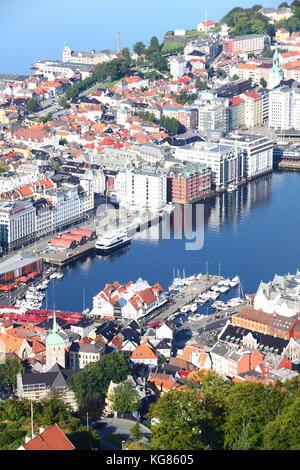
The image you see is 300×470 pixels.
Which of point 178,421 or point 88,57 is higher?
point 88,57

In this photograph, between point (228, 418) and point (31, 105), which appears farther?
point (31, 105)

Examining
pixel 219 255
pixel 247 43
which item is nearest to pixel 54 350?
pixel 219 255

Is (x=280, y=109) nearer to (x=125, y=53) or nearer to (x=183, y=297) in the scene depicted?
(x=125, y=53)

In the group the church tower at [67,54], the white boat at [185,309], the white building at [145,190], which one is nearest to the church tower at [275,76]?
the church tower at [67,54]

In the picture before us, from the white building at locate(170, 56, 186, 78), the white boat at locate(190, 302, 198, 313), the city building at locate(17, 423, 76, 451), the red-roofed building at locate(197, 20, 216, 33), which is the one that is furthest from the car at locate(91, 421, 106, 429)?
the red-roofed building at locate(197, 20, 216, 33)

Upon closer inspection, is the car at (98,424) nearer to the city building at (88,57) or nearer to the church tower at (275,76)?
the church tower at (275,76)

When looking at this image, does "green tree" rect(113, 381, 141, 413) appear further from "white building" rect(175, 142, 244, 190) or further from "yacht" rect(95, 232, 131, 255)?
"white building" rect(175, 142, 244, 190)
